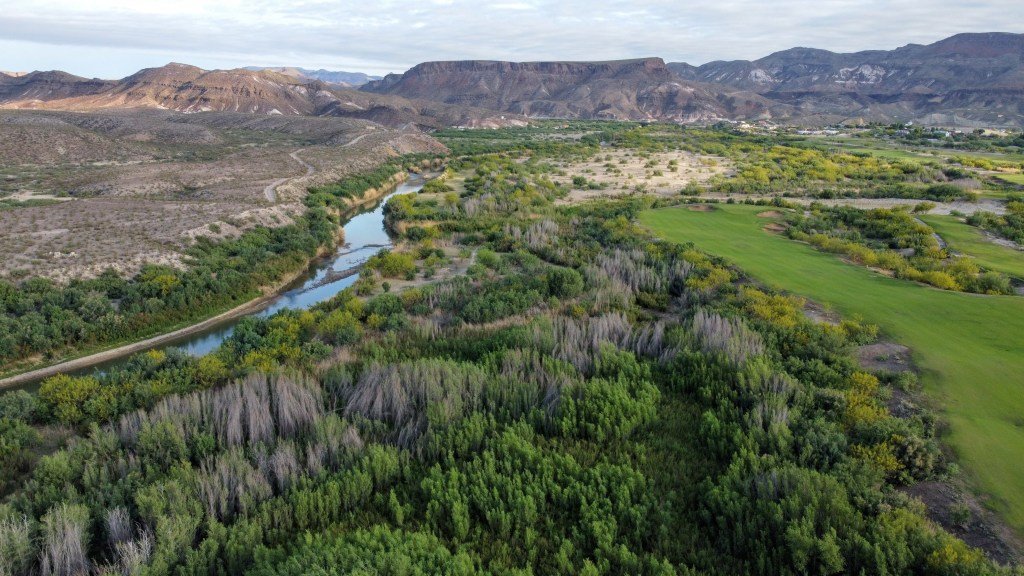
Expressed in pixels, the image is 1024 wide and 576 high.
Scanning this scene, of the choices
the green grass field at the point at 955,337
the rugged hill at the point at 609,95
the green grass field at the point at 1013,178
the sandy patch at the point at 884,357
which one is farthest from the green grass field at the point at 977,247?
the rugged hill at the point at 609,95

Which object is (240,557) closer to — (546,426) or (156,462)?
(156,462)

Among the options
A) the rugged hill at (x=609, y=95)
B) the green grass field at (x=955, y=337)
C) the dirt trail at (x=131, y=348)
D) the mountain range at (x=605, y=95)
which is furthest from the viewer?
the rugged hill at (x=609, y=95)

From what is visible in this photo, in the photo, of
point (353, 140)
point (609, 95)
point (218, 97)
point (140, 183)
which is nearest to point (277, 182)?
point (140, 183)

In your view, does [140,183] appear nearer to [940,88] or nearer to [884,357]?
[884,357]

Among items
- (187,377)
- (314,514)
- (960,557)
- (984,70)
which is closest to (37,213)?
(187,377)

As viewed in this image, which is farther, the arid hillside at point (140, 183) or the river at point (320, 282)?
the arid hillside at point (140, 183)

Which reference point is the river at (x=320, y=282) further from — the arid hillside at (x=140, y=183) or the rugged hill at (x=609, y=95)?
the rugged hill at (x=609, y=95)

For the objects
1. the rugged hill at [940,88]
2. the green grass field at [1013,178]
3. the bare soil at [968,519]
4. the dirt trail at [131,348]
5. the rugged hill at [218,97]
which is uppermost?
the rugged hill at [940,88]
